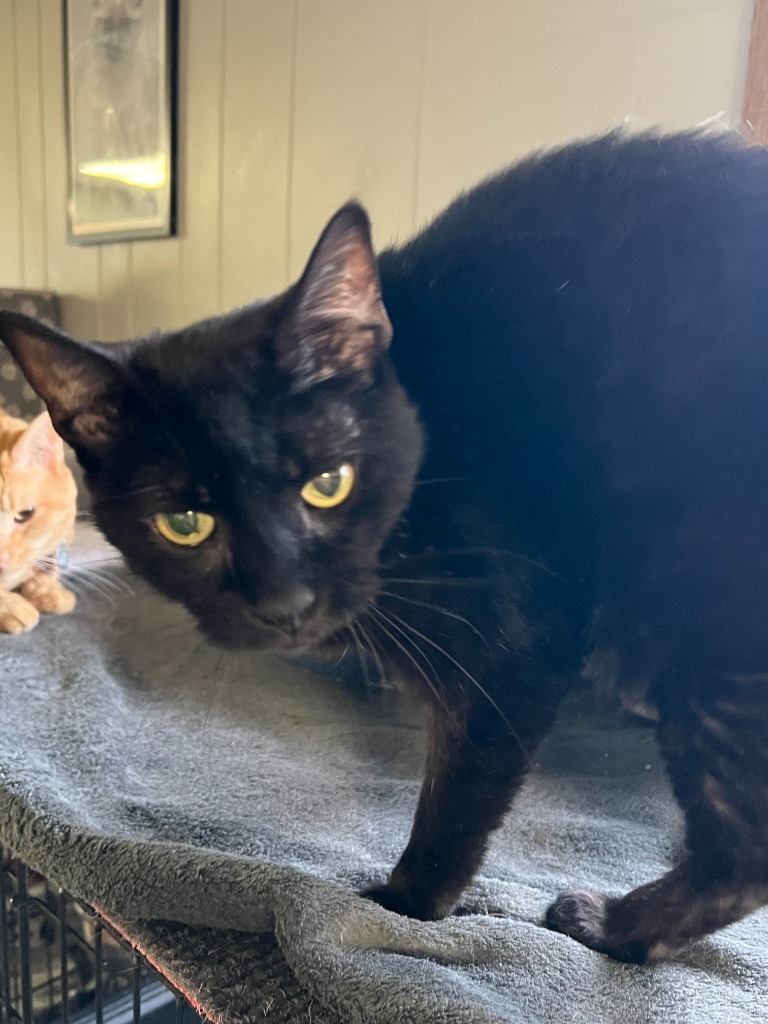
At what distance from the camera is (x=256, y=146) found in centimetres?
129

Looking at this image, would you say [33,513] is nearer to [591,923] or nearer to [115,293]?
[115,293]

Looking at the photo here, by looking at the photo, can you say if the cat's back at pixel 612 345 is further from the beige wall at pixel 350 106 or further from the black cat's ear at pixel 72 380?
the beige wall at pixel 350 106

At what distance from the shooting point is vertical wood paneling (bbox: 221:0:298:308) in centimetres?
125

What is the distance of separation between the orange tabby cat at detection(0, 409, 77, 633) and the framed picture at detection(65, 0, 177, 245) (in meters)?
0.48

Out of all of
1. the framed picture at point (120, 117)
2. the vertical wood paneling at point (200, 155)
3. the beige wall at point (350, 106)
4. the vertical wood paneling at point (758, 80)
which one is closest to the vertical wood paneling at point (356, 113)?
the beige wall at point (350, 106)

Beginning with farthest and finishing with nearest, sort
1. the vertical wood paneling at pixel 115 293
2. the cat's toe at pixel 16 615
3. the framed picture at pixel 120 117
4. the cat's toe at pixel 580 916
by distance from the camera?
the vertical wood paneling at pixel 115 293, the framed picture at pixel 120 117, the cat's toe at pixel 16 615, the cat's toe at pixel 580 916

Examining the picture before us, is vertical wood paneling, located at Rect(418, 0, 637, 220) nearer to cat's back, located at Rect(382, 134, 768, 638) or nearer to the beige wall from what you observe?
the beige wall

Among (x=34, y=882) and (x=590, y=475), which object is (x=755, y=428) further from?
(x=34, y=882)

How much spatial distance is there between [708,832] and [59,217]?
171 cm

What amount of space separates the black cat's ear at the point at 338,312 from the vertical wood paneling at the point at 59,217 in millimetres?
1270

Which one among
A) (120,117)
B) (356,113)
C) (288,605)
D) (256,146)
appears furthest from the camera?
(120,117)

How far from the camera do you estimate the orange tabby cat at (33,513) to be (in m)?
1.14

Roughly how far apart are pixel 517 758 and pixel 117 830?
1.11ft

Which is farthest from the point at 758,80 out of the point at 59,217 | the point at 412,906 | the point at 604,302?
the point at 59,217
